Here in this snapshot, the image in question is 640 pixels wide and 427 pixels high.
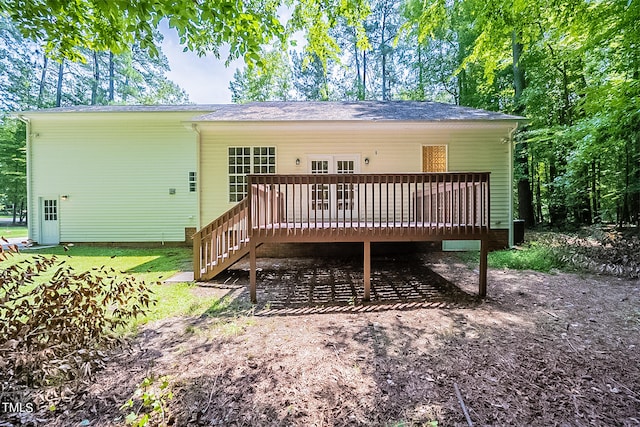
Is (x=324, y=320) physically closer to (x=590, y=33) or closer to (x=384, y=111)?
(x=384, y=111)

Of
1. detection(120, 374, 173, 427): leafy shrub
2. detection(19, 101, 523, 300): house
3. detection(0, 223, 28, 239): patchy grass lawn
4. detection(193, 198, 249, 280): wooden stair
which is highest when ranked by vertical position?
detection(19, 101, 523, 300): house

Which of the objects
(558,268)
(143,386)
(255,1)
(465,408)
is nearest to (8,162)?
(255,1)

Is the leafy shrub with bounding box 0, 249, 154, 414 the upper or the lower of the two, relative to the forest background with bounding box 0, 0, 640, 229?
lower

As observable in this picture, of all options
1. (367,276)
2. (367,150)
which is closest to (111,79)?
(367,150)

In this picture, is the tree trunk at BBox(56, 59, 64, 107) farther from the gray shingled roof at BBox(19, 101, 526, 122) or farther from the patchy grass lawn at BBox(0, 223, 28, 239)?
the gray shingled roof at BBox(19, 101, 526, 122)

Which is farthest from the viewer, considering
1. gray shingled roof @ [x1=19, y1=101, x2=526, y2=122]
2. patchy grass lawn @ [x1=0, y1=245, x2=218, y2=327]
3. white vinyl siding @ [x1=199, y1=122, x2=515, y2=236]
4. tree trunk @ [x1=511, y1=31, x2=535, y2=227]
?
tree trunk @ [x1=511, y1=31, x2=535, y2=227]

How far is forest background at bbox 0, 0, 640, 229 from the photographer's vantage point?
3846 millimetres

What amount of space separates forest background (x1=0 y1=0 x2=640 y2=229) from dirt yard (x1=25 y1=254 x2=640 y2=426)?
3448 millimetres

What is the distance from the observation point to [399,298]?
483 cm

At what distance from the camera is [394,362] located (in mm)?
2824

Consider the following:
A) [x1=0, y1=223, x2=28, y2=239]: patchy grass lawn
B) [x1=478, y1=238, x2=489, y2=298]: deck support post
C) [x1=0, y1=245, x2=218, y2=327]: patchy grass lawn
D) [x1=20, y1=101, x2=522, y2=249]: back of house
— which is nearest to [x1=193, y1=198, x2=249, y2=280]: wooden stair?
[x1=0, y1=245, x2=218, y2=327]: patchy grass lawn

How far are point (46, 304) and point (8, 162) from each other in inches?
946

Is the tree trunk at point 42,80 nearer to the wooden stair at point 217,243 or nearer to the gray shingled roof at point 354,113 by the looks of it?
the gray shingled roof at point 354,113

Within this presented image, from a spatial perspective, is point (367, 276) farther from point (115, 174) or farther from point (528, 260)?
point (115, 174)
